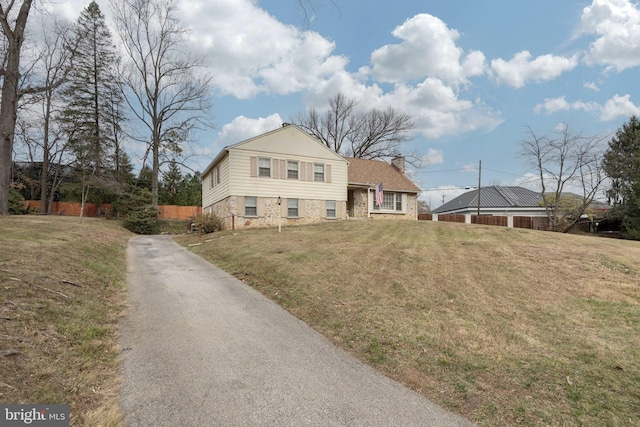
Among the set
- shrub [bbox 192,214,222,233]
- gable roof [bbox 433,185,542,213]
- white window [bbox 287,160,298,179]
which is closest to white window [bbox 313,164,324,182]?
white window [bbox 287,160,298,179]

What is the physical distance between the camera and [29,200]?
30.0 meters

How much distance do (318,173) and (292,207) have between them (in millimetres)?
2800

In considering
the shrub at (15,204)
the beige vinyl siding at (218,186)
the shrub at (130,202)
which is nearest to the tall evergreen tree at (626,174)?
the beige vinyl siding at (218,186)

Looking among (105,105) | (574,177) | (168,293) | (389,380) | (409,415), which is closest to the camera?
(409,415)

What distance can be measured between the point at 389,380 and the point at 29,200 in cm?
3819

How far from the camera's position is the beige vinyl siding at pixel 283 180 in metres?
18.1

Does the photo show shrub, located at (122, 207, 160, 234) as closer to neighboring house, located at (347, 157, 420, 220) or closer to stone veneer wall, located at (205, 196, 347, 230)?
stone veneer wall, located at (205, 196, 347, 230)

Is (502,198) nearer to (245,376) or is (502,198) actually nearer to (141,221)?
(141,221)

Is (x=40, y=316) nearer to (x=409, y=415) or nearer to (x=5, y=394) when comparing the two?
(x=5, y=394)

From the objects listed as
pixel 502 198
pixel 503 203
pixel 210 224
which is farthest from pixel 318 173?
pixel 502 198

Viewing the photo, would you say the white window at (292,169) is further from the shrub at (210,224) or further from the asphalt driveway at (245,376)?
the asphalt driveway at (245,376)

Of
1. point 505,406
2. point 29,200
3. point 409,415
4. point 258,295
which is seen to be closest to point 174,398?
point 409,415

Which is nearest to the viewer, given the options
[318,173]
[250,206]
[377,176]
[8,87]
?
[8,87]

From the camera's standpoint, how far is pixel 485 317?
16.7ft
